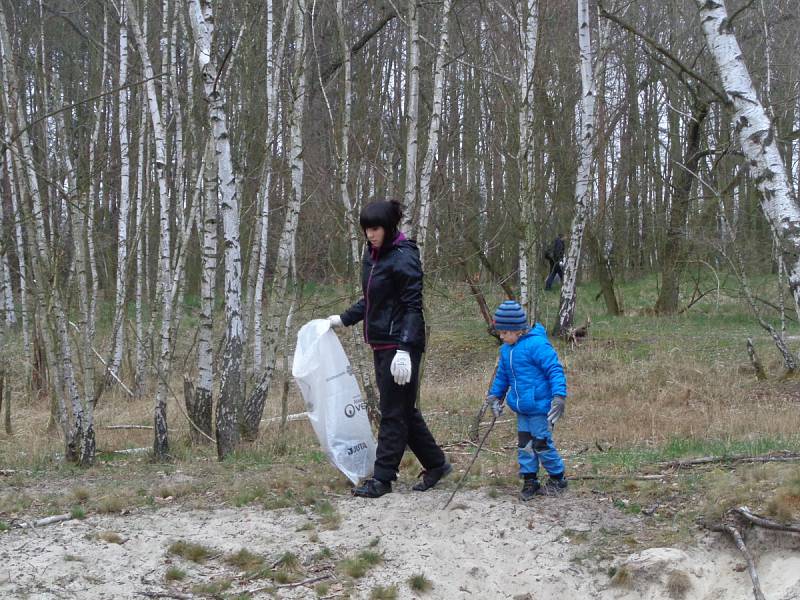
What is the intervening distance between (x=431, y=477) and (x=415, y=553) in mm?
913

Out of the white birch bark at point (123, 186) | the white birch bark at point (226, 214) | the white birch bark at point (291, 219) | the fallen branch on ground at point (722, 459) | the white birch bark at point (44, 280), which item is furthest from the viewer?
the white birch bark at point (123, 186)

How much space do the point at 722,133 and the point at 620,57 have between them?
3.40 meters

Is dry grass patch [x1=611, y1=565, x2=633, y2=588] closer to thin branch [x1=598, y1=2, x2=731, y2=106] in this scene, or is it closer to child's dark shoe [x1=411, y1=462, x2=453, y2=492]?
child's dark shoe [x1=411, y1=462, x2=453, y2=492]

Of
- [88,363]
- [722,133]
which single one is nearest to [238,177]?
[88,363]

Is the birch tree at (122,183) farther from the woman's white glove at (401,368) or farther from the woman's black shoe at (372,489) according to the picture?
the woman's white glove at (401,368)

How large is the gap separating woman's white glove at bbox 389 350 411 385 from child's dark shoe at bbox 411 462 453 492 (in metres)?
0.90

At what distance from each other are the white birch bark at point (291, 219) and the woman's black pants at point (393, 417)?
3575 mm

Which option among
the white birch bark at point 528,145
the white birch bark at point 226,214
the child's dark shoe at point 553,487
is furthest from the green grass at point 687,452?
the white birch bark at point 528,145

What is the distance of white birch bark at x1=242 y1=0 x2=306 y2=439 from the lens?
27.2 feet

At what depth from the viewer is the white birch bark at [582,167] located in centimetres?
1247

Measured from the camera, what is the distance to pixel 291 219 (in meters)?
8.51

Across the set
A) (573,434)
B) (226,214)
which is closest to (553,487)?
(226,214)

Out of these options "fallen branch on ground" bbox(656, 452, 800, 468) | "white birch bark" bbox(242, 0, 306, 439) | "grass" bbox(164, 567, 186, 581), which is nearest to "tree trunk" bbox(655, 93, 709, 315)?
"white birch bark" bbox(242, 0, 306, 439)

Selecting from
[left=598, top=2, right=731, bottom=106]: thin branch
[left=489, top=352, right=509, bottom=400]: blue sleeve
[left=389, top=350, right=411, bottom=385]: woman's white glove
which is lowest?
[left=489, top=352, right=509, bottom=400]: blue sleeve
